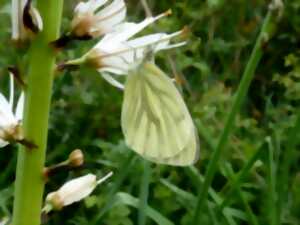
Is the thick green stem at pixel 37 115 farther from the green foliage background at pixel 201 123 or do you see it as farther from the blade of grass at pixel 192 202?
the blade of grass at pixel 192 202

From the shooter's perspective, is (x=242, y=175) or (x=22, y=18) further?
(x=242, y=175)

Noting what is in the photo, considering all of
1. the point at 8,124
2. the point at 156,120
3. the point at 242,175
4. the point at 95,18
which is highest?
the point at 95,18

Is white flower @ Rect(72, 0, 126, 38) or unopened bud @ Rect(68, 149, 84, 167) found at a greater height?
white flower @ Rect(72, 0, 126, 38)

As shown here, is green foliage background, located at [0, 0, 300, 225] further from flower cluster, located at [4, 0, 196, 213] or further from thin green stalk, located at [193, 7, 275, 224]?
flower cluster, located at [4, 0, 196, 213]

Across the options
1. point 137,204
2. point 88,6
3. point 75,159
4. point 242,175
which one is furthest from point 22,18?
point 137,204

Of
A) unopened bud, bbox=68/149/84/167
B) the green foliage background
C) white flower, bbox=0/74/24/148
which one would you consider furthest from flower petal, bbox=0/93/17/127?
the green foliage background

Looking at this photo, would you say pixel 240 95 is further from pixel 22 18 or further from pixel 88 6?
pixel 22 18
